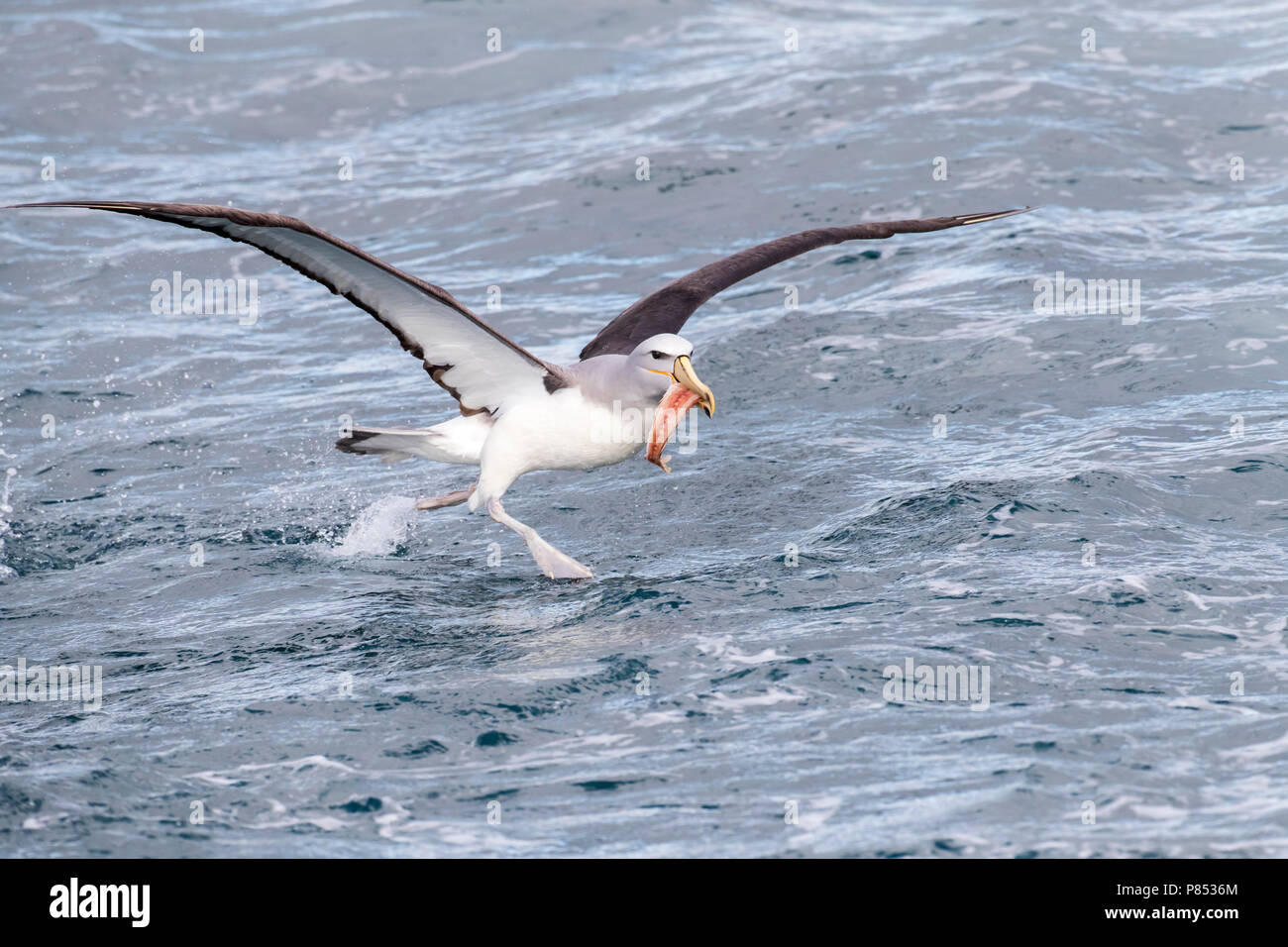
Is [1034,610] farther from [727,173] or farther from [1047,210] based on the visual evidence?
[727,173]

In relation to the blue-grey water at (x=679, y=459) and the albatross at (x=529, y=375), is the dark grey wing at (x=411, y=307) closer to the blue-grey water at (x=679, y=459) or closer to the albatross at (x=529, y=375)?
the albatross at (x=529, y=375)

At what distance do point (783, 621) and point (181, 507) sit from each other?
18.4 feet

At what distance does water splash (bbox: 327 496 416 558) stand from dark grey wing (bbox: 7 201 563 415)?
1.15 m

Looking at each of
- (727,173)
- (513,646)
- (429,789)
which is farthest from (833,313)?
(429,789)

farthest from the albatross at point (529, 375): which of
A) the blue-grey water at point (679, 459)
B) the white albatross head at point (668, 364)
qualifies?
the blue-grey water at point (679, 459)

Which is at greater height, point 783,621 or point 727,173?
point 727,173

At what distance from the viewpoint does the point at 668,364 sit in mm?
9398

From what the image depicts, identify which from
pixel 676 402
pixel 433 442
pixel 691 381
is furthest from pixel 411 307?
pixel 691 381

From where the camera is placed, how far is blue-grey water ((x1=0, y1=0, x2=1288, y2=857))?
7000mm

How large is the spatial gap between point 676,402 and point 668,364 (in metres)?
0.25

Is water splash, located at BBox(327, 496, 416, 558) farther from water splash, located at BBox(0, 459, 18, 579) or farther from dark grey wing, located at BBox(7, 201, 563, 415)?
water splash, located at BBox(0, 459, 18, 579)

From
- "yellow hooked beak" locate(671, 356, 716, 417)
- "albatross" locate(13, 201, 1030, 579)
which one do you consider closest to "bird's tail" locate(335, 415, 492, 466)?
"albatross" locate(13, 201, 1030, 579)

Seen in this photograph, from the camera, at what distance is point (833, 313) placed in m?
15.3

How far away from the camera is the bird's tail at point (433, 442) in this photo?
1045 centimetres
